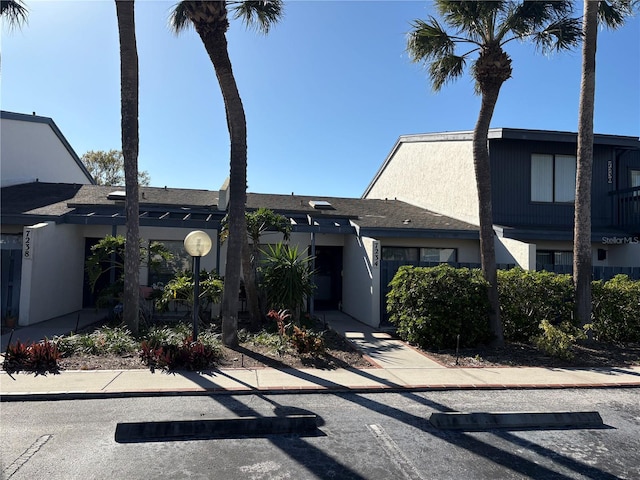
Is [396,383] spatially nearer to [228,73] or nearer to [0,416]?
[0,416]

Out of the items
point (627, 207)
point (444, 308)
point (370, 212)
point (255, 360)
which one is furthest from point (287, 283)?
point (627, 207)

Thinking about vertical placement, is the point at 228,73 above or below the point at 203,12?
below

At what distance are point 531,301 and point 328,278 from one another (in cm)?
689

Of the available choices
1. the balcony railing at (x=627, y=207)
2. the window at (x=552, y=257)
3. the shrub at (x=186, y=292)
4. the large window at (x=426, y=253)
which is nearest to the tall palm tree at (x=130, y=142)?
the shrub at (x=186, y=292)

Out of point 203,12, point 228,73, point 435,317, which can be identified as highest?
point 203,12

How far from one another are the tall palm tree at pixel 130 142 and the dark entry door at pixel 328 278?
687 centimetres

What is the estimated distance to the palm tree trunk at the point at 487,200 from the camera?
965cm

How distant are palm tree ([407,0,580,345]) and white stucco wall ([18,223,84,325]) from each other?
10.4 meters

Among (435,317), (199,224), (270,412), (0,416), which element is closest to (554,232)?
(435,317)

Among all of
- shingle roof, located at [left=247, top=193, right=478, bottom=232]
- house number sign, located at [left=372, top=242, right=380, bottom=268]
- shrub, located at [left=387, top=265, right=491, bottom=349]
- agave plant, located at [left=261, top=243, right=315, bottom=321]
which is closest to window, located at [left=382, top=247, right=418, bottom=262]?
shingle roof, located at [left=247, top=193, right=478, bottom=232]

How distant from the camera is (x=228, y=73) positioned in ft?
29.5

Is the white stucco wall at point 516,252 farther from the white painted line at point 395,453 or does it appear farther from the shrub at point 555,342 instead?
the white painted line at point 395,453

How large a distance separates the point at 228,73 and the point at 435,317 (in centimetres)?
666

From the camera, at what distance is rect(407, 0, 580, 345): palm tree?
9.41m
